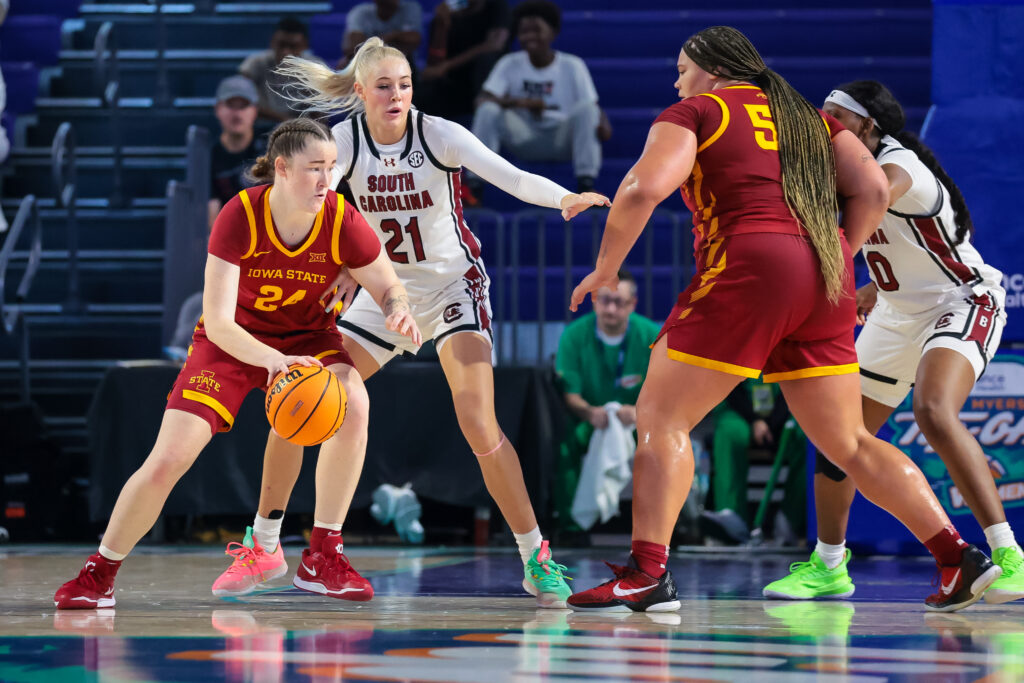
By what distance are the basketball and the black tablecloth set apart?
10.9ft

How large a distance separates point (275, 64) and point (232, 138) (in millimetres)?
1159

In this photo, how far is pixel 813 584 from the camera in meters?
5.03

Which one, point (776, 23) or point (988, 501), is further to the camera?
point (776, 23)

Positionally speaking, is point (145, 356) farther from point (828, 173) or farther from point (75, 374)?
point (828, 173)

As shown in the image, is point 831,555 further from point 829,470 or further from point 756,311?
point 756,311

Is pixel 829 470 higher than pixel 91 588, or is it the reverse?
pixel 829 470

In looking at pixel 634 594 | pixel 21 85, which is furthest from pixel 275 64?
pixel 634 594

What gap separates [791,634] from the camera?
382 cm

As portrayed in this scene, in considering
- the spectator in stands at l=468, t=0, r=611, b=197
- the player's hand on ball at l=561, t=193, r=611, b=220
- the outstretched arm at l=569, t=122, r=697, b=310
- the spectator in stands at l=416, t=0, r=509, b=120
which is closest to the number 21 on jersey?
the outstretched arm at l=569, t=122, r=697, b=310

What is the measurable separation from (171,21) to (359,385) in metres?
8.60

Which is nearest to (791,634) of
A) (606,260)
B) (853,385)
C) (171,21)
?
(853,385)

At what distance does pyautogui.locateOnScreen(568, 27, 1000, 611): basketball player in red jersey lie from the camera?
3.98 metres

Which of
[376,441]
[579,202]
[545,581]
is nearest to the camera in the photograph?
[579,202]

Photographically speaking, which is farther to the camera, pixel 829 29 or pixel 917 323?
pixel 829 29
